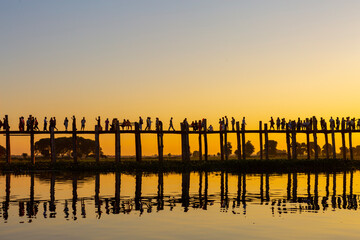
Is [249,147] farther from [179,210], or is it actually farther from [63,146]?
[179,210]

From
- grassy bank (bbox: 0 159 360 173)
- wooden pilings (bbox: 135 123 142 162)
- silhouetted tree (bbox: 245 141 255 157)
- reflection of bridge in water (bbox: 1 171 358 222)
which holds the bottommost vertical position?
silhouetted tree (bbox: 245 141 255 157)

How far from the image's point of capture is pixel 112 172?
46.2 m

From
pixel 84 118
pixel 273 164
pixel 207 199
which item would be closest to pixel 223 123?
pixel 273 164

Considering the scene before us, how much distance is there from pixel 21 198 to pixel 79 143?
11894 cm

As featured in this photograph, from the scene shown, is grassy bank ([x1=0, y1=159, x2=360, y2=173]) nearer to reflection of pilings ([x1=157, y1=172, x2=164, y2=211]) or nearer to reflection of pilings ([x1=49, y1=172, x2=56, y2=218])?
reflection of pilings ([x1=157, y1=172, x2=164, y2=211])

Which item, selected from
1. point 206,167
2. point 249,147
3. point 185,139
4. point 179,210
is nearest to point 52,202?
point 179,210

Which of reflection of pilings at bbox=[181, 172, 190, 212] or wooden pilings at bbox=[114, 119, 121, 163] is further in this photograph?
wooden pilings at bbox=[114, 119, 121, 163]

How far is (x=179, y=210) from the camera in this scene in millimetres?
22531

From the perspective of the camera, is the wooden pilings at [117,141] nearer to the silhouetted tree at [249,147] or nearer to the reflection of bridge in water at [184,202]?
the reflection of bridge in water at [184,202]

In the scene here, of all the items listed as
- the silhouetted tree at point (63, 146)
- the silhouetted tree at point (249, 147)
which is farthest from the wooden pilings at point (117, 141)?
the silhouetted tree at point (249, 147)

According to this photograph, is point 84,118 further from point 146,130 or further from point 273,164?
point 273,164

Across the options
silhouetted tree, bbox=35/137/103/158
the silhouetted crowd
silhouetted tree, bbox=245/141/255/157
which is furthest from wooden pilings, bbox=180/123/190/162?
silhouetted tree, bbox=245/141/255/157

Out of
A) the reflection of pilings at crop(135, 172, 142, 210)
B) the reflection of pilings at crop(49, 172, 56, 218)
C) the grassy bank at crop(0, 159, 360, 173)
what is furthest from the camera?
the grassy bank at crop(0, 159, 360, 173)

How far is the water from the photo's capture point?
58.6 ft
